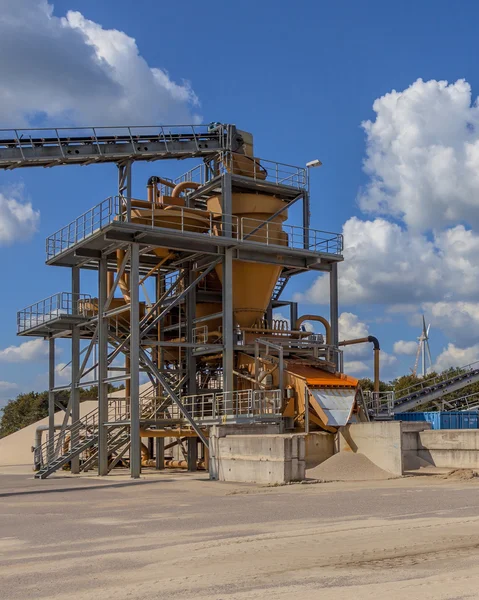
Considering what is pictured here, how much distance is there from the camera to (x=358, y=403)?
28.0m

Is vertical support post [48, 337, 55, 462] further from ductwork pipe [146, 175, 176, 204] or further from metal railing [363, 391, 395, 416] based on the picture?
metal railing [363, 391, 395, 416]

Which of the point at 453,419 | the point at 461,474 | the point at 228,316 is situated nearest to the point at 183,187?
the point at 228,316

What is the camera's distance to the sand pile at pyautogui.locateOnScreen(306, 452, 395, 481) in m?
22.6

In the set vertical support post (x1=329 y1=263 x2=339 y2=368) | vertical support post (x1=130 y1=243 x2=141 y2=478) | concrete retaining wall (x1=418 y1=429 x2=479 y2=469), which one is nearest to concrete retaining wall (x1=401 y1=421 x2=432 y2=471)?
concrete retaining wall (x1=418 y1=429 x2=479 y2=469)

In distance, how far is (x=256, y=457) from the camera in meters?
21.4

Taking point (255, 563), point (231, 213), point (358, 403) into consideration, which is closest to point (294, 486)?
point (358, 403)

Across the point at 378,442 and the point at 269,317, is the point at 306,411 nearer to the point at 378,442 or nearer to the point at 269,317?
the point at 378,442

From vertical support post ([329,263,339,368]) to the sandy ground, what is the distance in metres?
14.9

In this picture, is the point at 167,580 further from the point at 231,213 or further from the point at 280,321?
the point at 280,321

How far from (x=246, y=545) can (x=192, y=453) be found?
21.5m

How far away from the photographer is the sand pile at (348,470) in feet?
74.2

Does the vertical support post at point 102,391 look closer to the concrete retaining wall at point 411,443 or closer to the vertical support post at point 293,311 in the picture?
the vertical support post at point 293,311

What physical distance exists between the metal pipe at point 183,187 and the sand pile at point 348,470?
538 inches

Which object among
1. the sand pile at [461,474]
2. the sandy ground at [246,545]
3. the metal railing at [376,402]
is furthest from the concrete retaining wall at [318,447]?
the sandy ground at [246,545]
